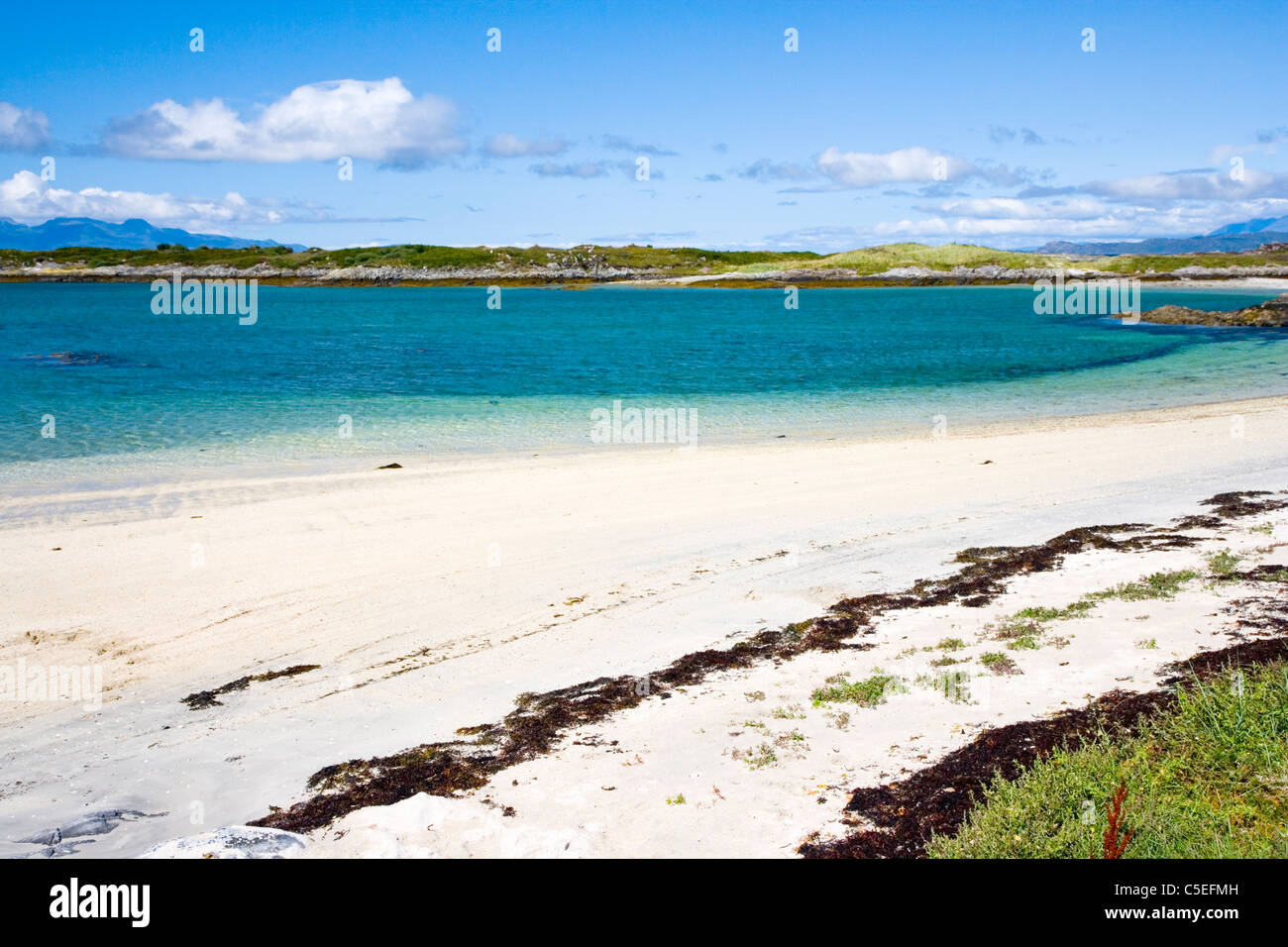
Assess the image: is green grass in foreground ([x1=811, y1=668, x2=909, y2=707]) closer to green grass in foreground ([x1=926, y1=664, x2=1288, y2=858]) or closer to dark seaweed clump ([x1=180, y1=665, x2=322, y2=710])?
green grass in foreground ([x1=926, y1=664, x2=1288, y2=858])

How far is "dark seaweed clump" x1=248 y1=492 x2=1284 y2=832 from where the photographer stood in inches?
265

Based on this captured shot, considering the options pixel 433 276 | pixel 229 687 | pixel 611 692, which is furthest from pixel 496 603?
pixel 433 276

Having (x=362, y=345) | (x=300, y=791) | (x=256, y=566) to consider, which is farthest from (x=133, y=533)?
(x=362, y=345)

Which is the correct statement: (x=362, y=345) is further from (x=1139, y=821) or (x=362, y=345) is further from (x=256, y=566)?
(x=1139, y=821)

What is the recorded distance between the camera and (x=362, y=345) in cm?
5959

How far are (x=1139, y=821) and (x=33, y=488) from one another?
21.3 m

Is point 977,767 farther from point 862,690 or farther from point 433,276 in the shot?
point 433,276

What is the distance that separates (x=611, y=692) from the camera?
8555mm

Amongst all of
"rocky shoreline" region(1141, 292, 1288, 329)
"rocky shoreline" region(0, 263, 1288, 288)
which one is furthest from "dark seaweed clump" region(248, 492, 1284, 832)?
"rocky shoreline" region(0, 263, 1288, 288)

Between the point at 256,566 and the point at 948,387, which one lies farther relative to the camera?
the point at 948,387

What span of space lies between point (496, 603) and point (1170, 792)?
26.9ft
